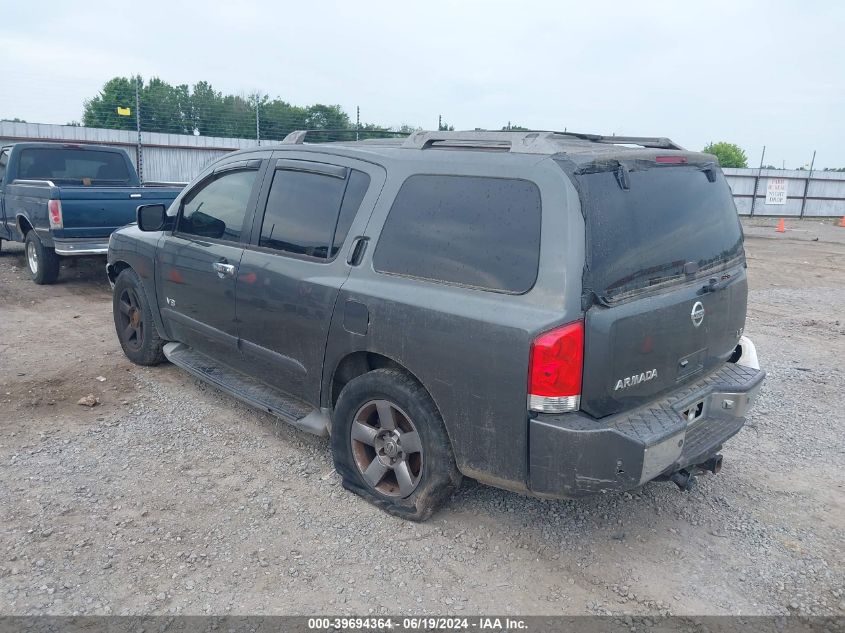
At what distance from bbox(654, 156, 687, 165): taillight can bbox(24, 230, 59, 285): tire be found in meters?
8.42

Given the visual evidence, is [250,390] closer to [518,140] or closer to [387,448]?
[387,448]

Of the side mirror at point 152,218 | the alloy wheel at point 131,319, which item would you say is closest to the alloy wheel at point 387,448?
the side mirror at point 152,218

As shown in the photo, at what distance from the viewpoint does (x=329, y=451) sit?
14.2ft

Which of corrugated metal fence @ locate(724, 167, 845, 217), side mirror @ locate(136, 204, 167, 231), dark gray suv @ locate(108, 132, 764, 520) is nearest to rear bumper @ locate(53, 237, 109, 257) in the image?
side mirror @ locate(136, 204, 167, 231)

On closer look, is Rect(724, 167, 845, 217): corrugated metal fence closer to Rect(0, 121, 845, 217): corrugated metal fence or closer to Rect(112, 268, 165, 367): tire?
Rect(0, 121, 845, 217): corrugated metal fence

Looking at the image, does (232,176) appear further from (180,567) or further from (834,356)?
(834,356)

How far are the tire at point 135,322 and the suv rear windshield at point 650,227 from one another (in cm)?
385

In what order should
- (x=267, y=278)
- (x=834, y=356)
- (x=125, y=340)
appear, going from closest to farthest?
(x=267, y=278) → (x=125, y=340) → (x=834, y=356)

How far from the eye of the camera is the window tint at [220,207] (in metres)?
4.42

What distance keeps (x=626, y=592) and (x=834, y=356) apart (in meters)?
5.02

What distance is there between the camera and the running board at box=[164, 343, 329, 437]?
3973 millimetres

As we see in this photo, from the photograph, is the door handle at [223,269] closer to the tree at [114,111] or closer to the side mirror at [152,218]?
the side mirror at [152,218]

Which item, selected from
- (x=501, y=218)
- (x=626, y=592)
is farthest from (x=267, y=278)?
(x=626, y=592)

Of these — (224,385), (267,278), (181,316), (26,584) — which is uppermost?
(267,278)
